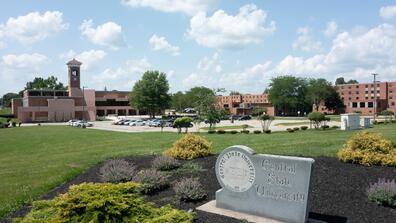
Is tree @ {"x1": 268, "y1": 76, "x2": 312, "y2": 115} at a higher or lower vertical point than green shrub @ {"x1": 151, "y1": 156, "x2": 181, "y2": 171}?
higher

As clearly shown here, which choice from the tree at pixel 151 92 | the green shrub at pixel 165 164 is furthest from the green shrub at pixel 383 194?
the tree at pixel 151 92

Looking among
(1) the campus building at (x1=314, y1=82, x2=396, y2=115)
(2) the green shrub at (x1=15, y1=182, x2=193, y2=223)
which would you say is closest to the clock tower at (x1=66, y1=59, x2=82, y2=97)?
(1) the campus building at (x1=314, y1=82, x2=396, y2=115)

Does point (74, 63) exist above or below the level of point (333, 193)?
above

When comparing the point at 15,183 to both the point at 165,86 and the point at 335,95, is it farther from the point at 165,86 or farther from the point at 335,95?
the point at 335,95

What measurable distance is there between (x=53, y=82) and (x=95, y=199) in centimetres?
16419

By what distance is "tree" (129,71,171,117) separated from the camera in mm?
91688

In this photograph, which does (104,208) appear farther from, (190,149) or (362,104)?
(362,104)

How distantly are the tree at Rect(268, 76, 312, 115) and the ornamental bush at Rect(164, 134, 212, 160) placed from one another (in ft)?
340

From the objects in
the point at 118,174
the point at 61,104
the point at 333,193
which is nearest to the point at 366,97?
the point at 61,104

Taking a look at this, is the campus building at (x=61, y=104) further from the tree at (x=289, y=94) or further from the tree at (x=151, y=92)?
the tree at (x=289, y=94)

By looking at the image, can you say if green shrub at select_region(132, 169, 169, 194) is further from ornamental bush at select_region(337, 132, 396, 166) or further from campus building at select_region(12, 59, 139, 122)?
campus building at select_region(12, 59, 139, 122)

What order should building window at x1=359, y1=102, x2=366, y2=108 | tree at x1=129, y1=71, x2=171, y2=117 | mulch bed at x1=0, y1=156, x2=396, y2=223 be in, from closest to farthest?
mulch bed at x1=0, y1=156, x2=396, y2=223
tree at x1=129, y1=71, x2=171, y2=117
building window at x1=359, y1=102, x2=366, y2=108

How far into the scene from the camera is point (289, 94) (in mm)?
114250

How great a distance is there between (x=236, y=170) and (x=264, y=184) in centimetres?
69
